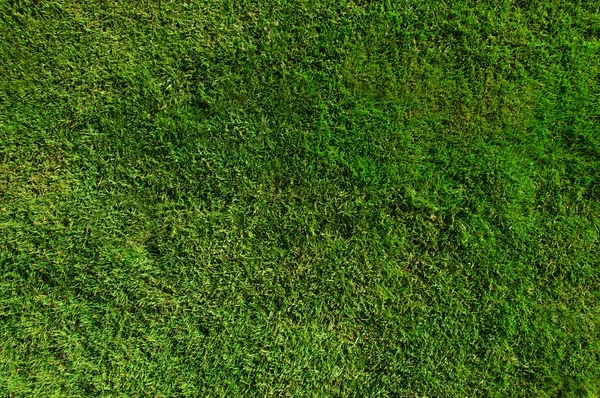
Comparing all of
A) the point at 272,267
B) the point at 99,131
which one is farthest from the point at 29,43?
the point at 272,267

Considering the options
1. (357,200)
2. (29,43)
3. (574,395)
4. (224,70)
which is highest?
(29,43)

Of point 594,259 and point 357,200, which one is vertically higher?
point 357,200

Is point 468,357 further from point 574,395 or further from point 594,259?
point 594,259

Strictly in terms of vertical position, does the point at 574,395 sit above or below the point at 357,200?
below

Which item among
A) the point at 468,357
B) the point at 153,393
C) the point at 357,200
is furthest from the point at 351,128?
the point at 153,393

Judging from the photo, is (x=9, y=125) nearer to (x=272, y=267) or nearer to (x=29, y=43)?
(x=29, y=43)

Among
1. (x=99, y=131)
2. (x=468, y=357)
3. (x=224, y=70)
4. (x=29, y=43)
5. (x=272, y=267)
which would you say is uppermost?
(x=29, y=43)
